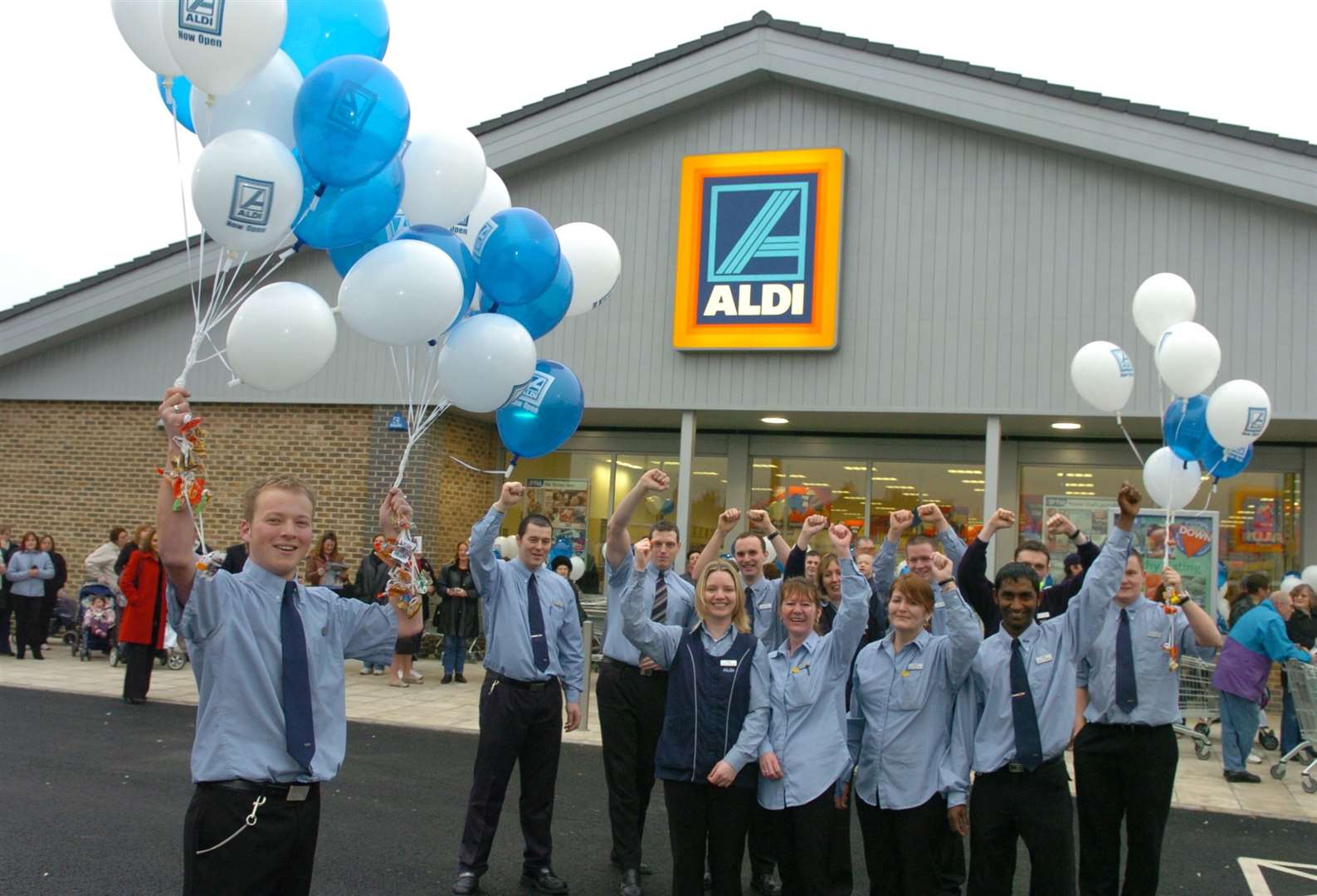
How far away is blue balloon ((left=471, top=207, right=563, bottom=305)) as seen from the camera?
5.71 metres

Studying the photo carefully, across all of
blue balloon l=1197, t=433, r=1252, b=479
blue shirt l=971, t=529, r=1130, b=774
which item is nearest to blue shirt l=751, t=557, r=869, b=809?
blue shirt l=971, t=529, r=1130, b=774

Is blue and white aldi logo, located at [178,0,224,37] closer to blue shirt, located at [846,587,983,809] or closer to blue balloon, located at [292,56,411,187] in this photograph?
blue balloon, located at [292,56,411,187]

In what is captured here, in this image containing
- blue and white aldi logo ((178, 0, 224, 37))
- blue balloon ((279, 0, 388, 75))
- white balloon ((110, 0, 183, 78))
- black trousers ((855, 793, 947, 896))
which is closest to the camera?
blue and white aldi logo ((178, 0, 224, 37))

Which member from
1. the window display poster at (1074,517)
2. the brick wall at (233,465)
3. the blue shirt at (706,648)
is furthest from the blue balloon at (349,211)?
the window display poster at (1074,517)

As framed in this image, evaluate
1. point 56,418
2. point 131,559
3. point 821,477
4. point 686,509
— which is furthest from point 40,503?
point 821,477

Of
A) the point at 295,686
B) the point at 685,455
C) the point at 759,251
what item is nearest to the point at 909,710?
the point at 295,686

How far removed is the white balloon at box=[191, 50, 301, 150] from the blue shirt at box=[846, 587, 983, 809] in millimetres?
3473

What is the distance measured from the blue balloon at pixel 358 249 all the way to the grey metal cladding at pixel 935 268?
8.93 metres

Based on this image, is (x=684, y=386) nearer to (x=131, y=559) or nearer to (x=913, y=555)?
(x=131, y=559)

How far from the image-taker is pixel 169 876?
5980 millimetres

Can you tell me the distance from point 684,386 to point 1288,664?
7.46 meters

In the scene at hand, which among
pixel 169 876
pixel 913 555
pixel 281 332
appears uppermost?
pixel 281 332

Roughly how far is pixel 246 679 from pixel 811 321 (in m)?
11.3

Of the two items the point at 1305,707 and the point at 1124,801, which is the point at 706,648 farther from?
the point at 1305,707
